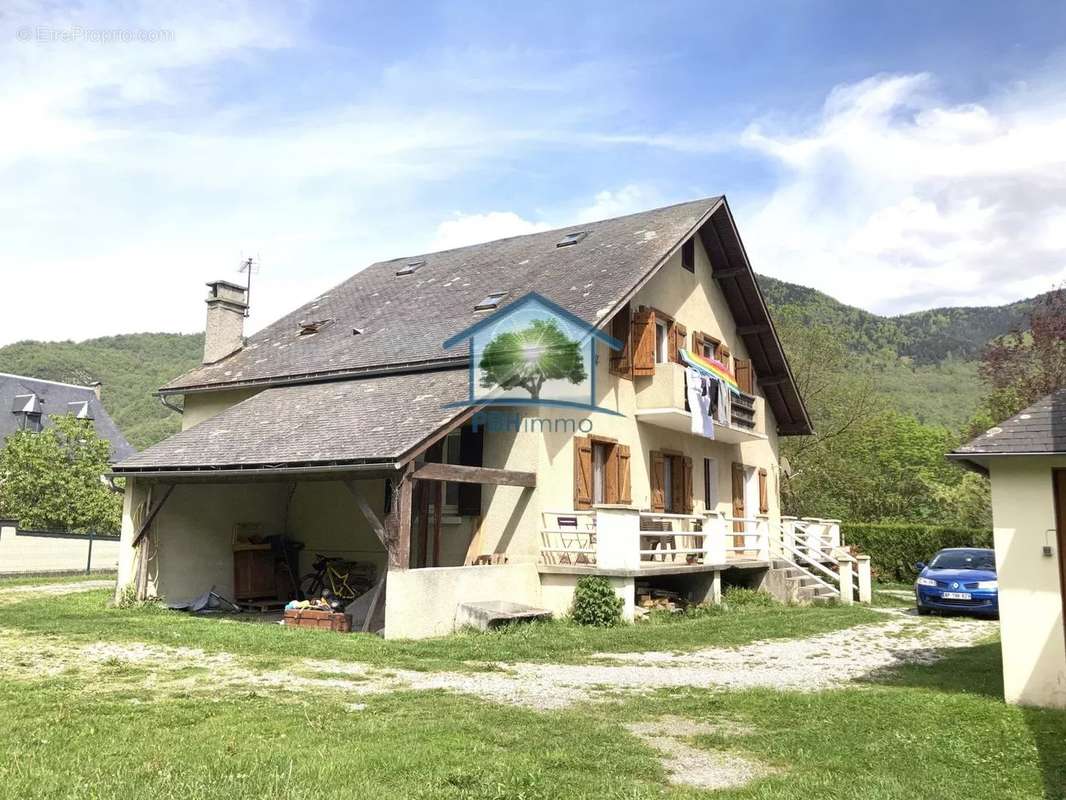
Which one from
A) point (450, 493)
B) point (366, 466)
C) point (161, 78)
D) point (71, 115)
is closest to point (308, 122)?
point (161, 78)

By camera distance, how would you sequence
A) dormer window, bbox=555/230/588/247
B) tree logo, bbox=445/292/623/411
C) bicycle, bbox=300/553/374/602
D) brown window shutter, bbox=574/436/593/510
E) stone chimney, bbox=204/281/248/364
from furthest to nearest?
stone chimney, bbox=204/281/248/364 → dormer window, bbox=555/230/588/247 → bicycle, bbox=300/553/374/602 → brown window shutter, bbox=574/436/593/510 → tree logo, bbox=445/292/623/411

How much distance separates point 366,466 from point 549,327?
536cm

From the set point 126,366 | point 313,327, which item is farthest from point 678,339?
point 126,366

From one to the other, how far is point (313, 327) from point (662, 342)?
8760 millimetres

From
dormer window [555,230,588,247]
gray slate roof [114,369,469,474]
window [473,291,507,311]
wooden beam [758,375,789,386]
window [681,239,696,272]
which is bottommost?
gray slate roof [114,369,469,474]

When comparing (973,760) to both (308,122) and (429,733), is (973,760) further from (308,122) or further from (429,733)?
(308,122)

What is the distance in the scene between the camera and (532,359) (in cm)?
1533

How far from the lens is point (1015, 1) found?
12.7 metres

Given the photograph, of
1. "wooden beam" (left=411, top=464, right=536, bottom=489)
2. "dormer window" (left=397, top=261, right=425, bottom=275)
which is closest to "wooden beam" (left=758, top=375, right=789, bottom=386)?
"dormer window" (left=397, top=261, right=425, bottom=275)

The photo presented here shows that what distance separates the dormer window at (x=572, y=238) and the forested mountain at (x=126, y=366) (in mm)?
46411

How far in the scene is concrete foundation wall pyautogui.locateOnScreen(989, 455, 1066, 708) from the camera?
770cm

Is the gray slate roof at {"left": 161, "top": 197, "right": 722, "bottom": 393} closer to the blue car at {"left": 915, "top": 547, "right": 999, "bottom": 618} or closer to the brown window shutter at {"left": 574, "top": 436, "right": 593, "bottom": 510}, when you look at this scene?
the brown window shutter at {"left": 574, "top": 436, "right": 593, "bottom": 510}

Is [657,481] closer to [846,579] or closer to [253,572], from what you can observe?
[846,579]

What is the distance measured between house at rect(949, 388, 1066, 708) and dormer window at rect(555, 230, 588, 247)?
1424cm
